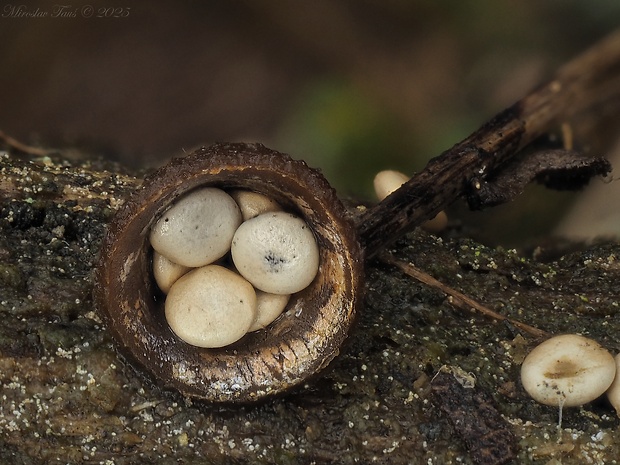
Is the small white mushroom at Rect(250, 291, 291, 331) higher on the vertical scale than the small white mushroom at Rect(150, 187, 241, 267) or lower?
lower

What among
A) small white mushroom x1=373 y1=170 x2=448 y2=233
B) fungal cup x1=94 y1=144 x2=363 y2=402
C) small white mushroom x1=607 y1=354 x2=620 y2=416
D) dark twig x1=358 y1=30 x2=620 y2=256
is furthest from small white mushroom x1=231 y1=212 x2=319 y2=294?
small white mushroom x1=607 y1=354 x2=620 y2=416

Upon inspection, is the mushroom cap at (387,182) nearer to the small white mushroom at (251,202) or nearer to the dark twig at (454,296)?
the dark twig at (454,296)

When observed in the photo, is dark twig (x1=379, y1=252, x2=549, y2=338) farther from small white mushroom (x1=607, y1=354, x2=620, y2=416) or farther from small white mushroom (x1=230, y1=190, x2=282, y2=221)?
small white mushroom (x1=230, y1=190, x2=282, y2=221)

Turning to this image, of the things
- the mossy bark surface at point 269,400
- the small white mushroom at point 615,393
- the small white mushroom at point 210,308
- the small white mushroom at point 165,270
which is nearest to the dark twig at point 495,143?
the mossy bark surface at point 269,400

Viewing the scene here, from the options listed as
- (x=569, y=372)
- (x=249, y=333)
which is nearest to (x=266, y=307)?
(x=249, y=333)

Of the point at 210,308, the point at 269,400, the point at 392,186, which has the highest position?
Answer: the point at 392,186

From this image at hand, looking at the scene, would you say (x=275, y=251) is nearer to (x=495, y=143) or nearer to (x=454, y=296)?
(x=454, y=296)

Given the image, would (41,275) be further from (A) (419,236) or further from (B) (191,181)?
(A) (419,236)
